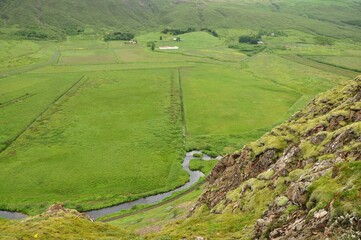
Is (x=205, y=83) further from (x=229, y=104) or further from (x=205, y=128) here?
(x=205, y=128)

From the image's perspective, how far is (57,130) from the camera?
4815 inches

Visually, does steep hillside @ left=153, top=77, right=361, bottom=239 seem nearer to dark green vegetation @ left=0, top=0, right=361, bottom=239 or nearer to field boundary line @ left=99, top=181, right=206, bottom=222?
dark green vegetation @ left=0, top=0, right=361, bottom=239

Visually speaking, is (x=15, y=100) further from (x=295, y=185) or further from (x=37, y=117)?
(x=295, y=185)

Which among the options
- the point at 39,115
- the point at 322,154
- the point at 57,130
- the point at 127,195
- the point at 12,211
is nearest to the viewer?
the point at 322,154

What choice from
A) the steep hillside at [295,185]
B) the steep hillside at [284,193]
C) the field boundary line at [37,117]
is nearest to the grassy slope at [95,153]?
the field boundary line at [37,117]

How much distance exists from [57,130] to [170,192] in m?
57.2

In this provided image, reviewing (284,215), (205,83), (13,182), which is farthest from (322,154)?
(205,83)

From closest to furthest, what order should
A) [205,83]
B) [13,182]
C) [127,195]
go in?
[127,195] < [13,182] < [205,83]

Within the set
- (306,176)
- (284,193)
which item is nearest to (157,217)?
(284,193)

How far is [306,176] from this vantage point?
35.9 meters

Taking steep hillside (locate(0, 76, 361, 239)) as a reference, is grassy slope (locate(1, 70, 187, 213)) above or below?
below

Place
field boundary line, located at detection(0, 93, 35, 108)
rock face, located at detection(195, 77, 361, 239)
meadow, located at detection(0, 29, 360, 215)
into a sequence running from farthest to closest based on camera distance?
field boundary line, located at detection(0, 93, 35, 108) < meadow, located at detection(0, 29, 360, 215) < rock face, located at detection(195, 77, 361, 239)

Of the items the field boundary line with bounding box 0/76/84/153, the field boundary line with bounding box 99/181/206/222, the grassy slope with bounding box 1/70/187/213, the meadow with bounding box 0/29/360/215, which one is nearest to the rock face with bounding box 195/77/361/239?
the field boundary line with bounding box 99/181/206/222

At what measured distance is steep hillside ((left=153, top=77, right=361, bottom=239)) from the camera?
28.2m
